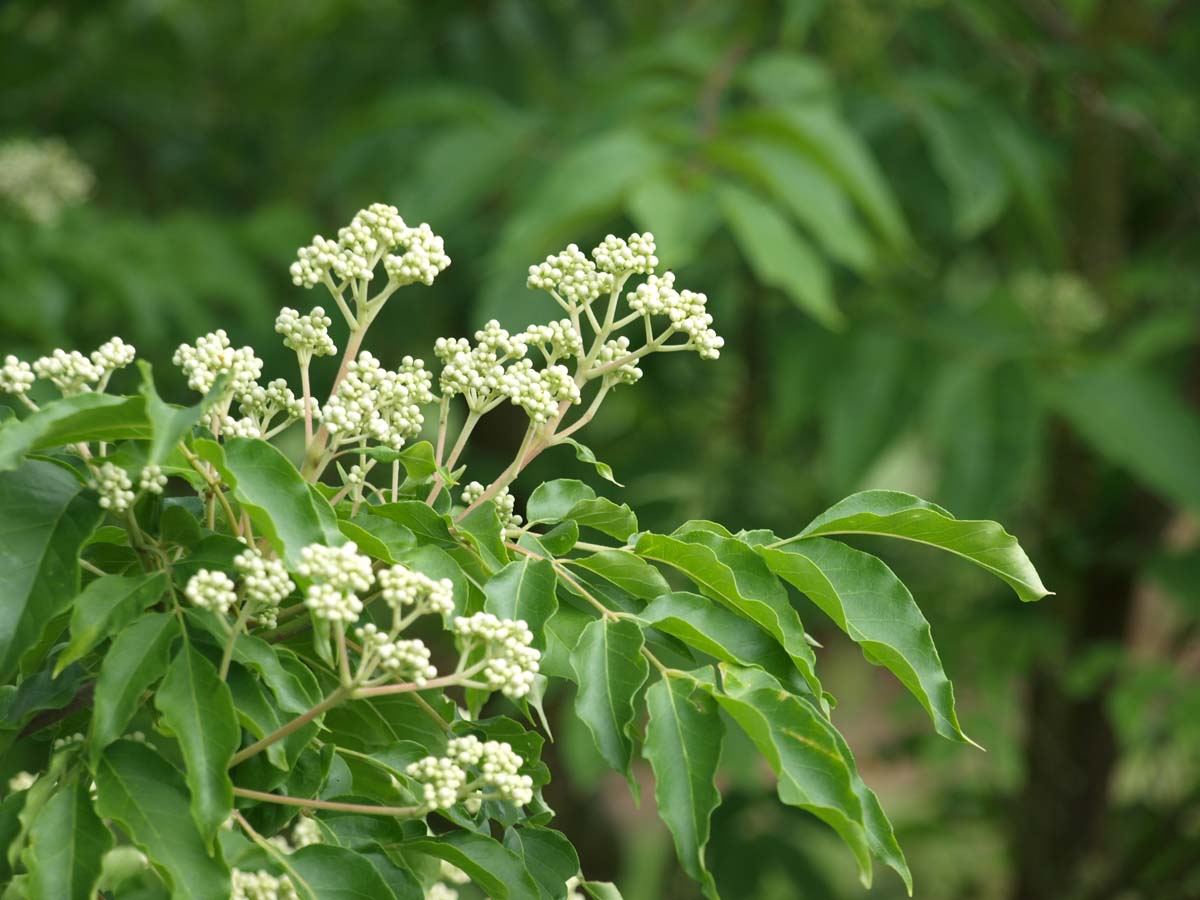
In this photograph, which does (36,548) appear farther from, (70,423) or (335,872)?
(335,872)

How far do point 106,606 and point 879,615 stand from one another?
461 mm

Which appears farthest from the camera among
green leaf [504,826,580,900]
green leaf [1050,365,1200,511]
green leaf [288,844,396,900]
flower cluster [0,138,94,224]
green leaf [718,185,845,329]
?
flower cluster [0,138,94,224]

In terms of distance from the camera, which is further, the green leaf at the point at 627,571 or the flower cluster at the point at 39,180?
the flower cluster at the point at 39,180

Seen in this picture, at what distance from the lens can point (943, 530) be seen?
0.87 metres

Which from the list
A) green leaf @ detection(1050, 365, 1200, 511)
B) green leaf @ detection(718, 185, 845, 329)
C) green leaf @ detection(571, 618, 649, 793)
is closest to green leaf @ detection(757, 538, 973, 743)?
green leaf @ detection(571, 618, 649, 793)

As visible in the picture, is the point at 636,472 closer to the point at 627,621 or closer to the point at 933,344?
the point at 933,344

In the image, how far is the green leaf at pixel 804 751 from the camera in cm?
75

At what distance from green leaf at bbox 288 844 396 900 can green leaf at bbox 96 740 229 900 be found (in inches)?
2.5

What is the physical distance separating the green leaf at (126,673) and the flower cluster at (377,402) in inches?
6.5

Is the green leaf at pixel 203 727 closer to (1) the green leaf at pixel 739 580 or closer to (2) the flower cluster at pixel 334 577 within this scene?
(2) the flower cluster at pixel 334 577

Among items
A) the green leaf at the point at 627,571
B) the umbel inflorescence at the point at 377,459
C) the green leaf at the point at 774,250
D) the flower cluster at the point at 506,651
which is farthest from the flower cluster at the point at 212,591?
the green leaf at the point at 774,250

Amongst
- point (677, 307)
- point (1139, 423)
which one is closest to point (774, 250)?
point (1139, 423)

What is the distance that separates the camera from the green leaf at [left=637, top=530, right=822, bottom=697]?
808 millimetres

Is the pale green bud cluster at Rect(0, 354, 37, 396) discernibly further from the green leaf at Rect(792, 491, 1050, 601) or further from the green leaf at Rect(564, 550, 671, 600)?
the green leaf at Rect(792, 491, 1050, 601)
